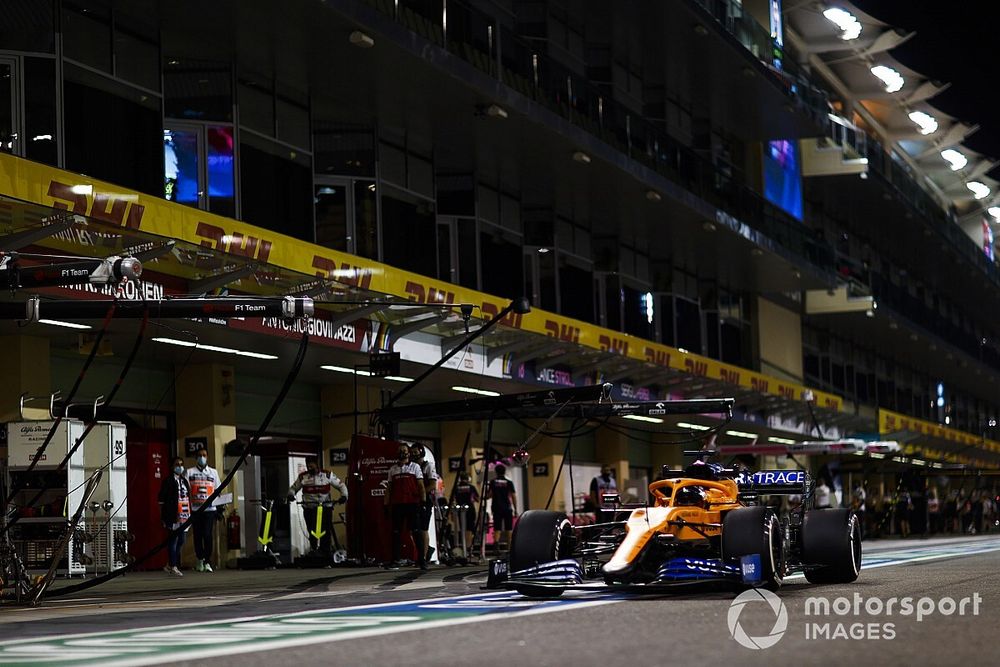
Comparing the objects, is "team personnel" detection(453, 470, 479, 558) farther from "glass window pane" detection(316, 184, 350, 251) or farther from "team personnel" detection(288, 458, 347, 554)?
"glass window pane" detection(316, 184, 350, 251)

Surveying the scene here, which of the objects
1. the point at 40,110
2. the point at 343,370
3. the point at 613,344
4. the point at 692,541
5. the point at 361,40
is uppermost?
the point at 361,40

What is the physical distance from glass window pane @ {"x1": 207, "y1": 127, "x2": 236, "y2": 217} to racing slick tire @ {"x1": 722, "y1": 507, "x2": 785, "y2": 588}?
1171 cm

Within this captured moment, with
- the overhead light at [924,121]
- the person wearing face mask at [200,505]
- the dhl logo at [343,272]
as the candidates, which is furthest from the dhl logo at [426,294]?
the overhead light at [924,121]

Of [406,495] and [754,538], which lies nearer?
[754,538]

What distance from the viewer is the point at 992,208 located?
7712cm

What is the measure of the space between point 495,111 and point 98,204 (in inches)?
392

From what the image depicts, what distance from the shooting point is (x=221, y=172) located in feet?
72.5

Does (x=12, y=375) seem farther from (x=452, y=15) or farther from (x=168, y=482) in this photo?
(x=452, y=15)

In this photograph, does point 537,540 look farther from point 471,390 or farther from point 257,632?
point 471,390

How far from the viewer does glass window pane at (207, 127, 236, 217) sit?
72.0 ft

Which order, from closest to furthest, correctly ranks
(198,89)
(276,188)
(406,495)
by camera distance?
(406,495)
(198,89)
(276,188)

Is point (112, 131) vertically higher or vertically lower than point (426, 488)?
higher

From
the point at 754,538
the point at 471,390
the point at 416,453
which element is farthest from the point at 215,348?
the point at 754,538

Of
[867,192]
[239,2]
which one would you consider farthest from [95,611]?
[867,192]
